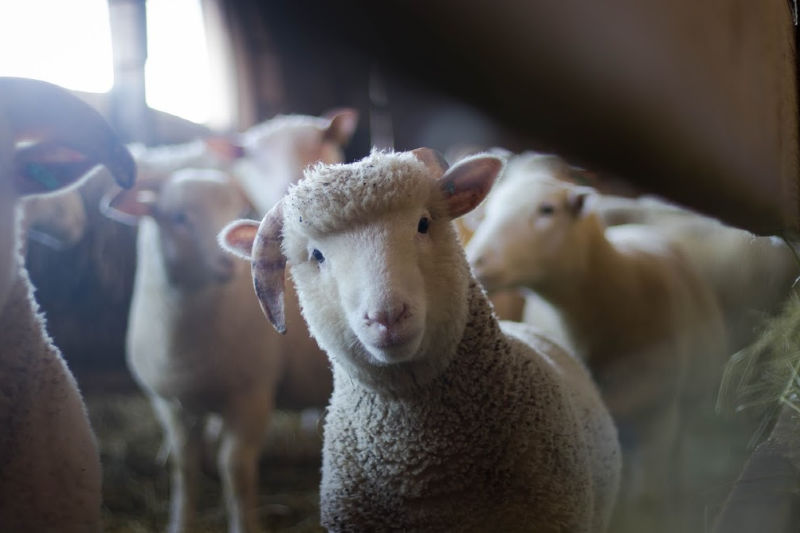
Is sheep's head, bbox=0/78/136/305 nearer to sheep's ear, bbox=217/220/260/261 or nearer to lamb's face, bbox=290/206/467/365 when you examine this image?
sheep's ear, bbox=217/220/260/261

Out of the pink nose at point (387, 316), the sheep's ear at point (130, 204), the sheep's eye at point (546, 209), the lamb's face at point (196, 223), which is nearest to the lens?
the pink nose at point (387, 316)

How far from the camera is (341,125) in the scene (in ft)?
5.52

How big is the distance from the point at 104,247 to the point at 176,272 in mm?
161

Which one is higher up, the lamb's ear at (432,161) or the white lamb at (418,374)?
the lamb's ear at (432,161)

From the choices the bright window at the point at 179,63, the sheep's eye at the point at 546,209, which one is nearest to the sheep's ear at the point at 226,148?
the bright window at the point at 179,63

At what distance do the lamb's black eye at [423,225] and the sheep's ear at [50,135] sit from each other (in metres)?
0.57

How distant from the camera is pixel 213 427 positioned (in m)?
1.74

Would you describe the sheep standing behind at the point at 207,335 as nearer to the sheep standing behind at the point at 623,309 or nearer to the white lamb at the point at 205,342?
the white lamb at the point at 205,342

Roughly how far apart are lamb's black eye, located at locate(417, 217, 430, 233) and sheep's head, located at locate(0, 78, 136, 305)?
57 centimetres

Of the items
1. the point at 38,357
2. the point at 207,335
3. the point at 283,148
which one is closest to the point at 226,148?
the point at 283,148

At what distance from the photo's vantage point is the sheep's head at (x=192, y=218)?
56.7 inches

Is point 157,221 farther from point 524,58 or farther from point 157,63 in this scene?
point 524,58

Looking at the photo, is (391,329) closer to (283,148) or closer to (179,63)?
(179,63)

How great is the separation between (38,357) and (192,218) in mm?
424
